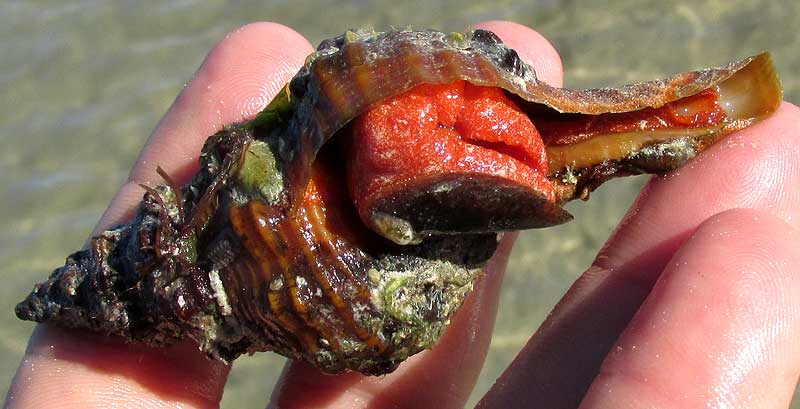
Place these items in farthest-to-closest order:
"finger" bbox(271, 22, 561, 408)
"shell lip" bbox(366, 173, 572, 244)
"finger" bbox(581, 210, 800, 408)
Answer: "finger" bbox(271, 22, 561, 408) → "shell lip" bbox(366, 173, 572, 244) → "finger" bbox(581, 210, 800, 408)

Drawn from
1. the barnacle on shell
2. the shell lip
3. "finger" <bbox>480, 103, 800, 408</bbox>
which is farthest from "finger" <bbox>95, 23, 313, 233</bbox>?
"finger" <bbox>480, 103, 800, 408</bbox>

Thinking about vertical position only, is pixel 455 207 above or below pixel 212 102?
below

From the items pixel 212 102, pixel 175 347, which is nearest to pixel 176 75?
pixel 212 102

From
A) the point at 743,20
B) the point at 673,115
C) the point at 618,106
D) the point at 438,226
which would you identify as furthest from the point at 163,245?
the point at 743,20

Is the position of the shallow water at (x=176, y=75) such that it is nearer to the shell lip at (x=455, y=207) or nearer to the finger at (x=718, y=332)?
the shell lip at (x=455, y=207)

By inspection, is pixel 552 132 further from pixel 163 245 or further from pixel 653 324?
pixel 163 245

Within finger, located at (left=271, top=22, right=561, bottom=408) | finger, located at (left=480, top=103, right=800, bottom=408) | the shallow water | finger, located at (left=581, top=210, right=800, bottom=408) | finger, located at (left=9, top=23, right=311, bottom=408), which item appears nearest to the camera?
finger, located at (left=581, top=210, right=800, bottom=408)

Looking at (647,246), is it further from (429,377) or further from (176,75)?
(176,75)

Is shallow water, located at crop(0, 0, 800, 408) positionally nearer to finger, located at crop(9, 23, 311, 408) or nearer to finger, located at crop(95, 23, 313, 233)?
finger, located at crop(9, 23, 311, 408)
